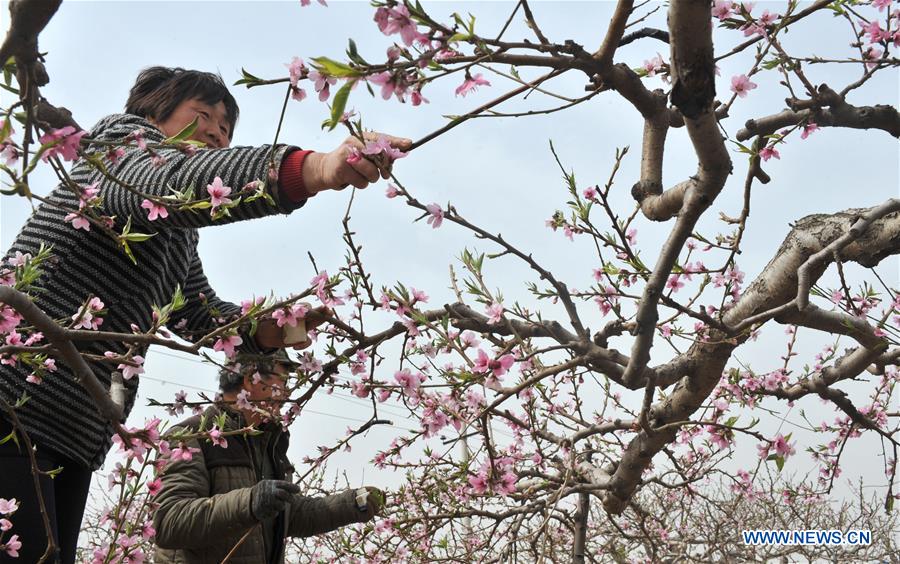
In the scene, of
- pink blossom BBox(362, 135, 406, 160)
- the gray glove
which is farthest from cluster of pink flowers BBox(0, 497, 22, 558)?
pink blossom BBox(362, 135, 406, 160)

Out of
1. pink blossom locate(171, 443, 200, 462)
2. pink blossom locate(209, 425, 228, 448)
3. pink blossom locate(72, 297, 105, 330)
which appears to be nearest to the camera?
pink blossom locate(72, 297, 105, 330)

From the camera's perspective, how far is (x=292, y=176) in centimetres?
154

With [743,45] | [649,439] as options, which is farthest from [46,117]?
[649,439]

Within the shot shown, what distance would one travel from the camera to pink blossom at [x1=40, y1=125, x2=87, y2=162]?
3.79ft

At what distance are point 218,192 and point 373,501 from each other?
1591 millimetres

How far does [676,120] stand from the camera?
2209 millimetres

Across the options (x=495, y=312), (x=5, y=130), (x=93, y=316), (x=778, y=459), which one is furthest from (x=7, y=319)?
(x=778, y=459)

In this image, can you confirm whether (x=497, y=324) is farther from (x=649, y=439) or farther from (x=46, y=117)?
(x=46, y=117)

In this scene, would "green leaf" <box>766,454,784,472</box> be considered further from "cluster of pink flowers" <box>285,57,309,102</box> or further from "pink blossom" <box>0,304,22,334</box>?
"pink blossom" <box>0,304,22,334</box>

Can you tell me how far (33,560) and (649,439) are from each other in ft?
6.33

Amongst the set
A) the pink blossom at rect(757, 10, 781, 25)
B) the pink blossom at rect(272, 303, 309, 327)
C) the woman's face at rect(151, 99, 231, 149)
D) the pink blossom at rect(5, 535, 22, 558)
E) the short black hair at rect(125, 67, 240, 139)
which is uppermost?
the pink blossom at rect(757, 10, 781, 25)

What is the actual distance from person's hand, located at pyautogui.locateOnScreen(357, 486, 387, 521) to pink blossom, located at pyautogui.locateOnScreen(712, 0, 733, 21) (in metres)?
1.98

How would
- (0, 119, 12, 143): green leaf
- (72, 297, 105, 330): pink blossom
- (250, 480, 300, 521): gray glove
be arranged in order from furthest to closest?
(250, 480, 300, 521): gray glove
(72, 297, 105, 330): pink blossom
(0, 119, 12, 143): green leaf

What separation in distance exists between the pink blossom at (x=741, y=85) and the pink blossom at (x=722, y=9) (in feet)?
0.70
